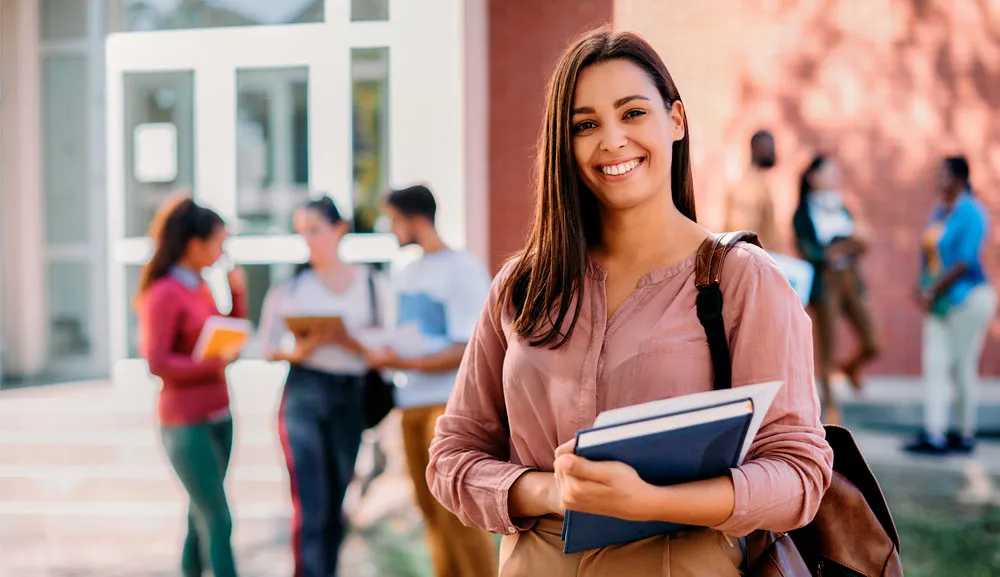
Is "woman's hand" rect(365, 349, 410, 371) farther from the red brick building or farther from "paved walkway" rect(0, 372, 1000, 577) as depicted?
the red brick building

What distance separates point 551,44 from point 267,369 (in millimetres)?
2577

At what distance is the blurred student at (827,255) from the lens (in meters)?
6.56

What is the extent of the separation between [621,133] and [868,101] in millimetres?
7105

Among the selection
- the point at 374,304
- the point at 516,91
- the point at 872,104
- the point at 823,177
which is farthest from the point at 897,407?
the point at 374,304

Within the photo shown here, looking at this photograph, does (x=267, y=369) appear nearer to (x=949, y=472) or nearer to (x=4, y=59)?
(x=4, y=59)

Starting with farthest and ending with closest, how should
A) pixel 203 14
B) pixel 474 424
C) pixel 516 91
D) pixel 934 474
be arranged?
pixel 934 474 → pixel 516 91 → pixel 203 14 → pixel 474 424

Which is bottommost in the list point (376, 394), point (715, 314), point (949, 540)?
point (949, 540)

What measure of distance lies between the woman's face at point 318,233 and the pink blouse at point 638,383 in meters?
2.46

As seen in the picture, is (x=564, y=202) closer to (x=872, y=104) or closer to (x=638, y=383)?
(x=638, y=383)

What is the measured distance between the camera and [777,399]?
1562 mm

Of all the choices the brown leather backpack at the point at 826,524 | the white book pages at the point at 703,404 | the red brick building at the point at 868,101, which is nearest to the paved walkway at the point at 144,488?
the red brick building at the point at 868,101

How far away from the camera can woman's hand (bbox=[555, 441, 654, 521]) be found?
141 cm

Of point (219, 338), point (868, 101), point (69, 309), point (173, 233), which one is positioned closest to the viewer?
point (219, 338)

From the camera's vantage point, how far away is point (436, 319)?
4039 mm
